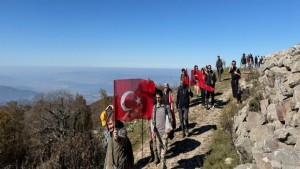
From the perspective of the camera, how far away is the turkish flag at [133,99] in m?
8.62

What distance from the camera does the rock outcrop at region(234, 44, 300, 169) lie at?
6000mm

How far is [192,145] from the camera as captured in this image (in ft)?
41.0

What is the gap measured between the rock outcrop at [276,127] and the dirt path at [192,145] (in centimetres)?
168

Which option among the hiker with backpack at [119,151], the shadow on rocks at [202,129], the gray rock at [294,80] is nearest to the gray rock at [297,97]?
the gray rock at [294,80]

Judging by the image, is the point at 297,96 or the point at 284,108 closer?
the point at 297,96

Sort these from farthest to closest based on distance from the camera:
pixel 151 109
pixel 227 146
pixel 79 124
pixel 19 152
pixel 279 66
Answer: pixel 79 124 < pixel 19 152 < pixel 279 66 < pixel 227 146 < pixel 151 109

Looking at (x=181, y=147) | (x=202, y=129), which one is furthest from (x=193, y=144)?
(x=202, y=129)

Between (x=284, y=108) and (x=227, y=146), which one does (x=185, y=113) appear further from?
(x=284, y=108)

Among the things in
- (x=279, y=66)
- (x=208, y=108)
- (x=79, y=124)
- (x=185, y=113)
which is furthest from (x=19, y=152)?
(x=279, y=66)

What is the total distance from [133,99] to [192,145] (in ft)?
14.6

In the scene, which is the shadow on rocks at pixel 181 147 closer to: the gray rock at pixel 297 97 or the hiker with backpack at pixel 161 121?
the hiker with backpack at pixel 161 121

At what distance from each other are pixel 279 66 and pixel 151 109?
6048mm

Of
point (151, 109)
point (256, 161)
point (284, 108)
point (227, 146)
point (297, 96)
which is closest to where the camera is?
point (256, 161)

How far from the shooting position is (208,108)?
1825 centimetres
